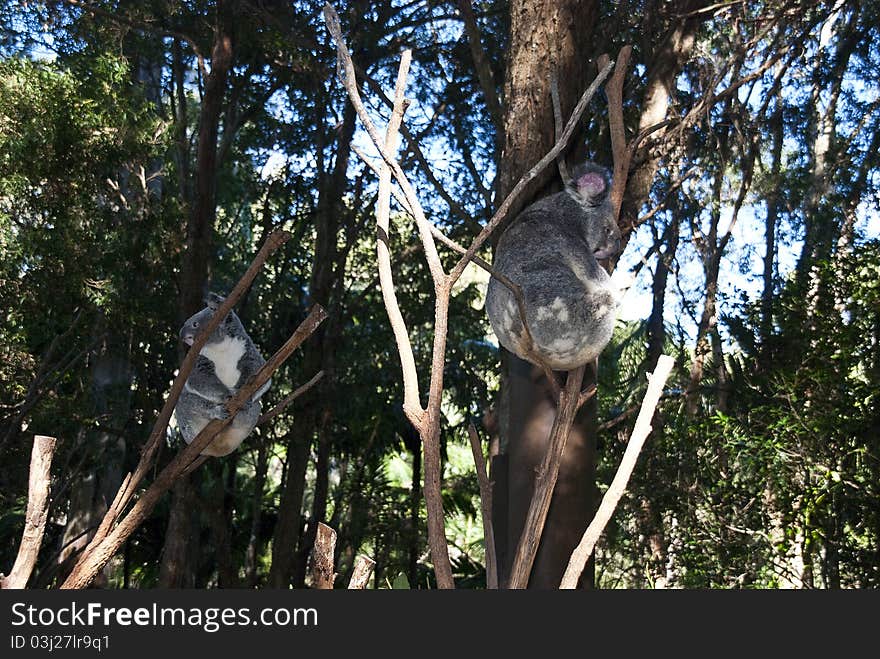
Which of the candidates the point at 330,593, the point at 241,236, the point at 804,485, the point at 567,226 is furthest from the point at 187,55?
the point at 330,593

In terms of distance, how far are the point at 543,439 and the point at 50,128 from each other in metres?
3.91

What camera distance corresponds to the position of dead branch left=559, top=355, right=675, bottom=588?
1537mm

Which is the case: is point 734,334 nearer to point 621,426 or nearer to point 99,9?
point 621,426

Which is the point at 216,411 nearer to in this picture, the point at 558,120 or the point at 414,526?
the point at 558,120

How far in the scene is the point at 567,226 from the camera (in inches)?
84.2

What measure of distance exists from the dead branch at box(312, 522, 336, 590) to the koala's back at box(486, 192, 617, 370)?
23.9 inches

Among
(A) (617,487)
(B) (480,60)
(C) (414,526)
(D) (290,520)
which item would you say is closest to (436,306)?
(A) (617,487)

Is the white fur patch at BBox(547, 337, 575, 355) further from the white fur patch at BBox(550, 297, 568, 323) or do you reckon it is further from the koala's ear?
the koala's ear

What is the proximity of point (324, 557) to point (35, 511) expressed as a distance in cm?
62

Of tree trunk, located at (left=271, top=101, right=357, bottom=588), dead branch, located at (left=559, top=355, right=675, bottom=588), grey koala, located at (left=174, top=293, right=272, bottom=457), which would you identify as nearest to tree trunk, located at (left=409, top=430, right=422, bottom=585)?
tree trunk, located at (left=271, top=101, right=357, bottom=588)

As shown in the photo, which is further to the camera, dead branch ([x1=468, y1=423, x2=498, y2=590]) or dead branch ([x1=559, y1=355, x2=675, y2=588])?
dead branch ([x1=468, y1=423, x2=498, y2=590])

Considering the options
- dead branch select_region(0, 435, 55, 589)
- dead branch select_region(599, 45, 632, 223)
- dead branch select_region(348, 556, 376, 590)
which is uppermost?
dead branch select_region(599, 45, 632, 223)

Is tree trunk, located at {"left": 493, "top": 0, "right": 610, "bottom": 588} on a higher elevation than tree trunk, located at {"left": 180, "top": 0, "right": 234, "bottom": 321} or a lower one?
lower

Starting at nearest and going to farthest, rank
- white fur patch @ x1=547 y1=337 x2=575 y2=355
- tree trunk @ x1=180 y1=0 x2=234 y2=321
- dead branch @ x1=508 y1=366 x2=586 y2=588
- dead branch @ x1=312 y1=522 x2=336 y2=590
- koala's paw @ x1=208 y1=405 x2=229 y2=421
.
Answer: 1. dead branch @ x1=508 y1=366 x2=586 y2=588
2. dead branch @ x1=312 y1=522 x2=336 y2=590
3. white fur patch @ x1=547 y1=337 x2=575 y2=355
4. koala's paw @ x1=208 y1=405 x2=229 y2=421
5. tree trunk @ x1=180 y1=0 x2=234 y2=321
